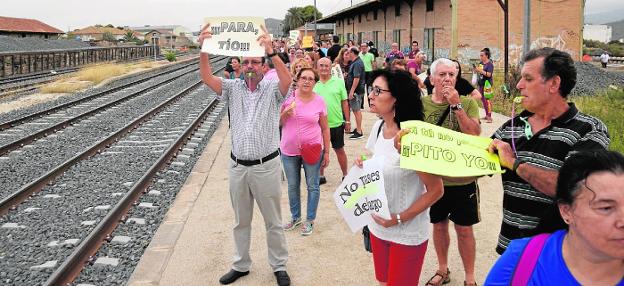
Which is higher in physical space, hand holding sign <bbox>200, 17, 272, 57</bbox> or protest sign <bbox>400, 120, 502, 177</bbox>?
hand holding sign <bbox>200, 17, 272, 57</bbox>

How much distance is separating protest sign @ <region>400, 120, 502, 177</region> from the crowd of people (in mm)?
70

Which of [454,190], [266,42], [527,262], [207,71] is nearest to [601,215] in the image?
[527,262]

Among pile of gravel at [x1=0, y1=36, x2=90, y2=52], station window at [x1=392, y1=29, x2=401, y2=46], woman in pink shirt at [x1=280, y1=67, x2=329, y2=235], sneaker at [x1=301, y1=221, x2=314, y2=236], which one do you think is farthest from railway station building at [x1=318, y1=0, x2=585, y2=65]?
pile of gravel at [x1=0, y1=36, x2=90, y2=52]

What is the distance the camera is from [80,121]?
1435cm

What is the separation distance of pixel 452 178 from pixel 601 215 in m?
1.24

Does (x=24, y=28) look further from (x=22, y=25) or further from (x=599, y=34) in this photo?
(x=599, y=34)

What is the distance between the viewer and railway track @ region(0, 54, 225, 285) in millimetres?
5309

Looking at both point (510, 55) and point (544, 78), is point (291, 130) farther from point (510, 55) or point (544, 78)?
point (510, 55)

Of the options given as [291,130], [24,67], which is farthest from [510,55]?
[24,67]

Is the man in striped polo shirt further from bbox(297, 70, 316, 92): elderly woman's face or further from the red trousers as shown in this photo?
bbox(297, 70, 316, 92): elderly woman's face

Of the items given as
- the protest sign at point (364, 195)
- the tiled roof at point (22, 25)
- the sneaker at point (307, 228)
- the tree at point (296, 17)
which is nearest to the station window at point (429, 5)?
the sneaker at point (307, 228)

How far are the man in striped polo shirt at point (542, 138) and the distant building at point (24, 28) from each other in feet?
246

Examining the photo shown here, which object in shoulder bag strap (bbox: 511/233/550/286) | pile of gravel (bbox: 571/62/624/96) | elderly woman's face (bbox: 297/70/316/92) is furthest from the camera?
pile of gravel (bbox: 571/62/624/96)

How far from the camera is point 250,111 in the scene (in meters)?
4.38
